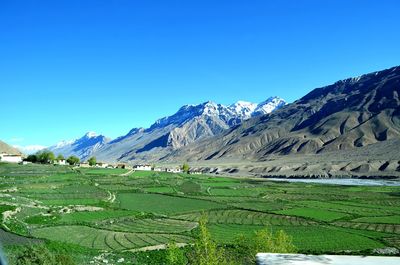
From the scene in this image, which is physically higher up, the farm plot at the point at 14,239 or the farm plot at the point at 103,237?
the farm plot at the point at 14,239

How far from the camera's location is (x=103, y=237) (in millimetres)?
60250

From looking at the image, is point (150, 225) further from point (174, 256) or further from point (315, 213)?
point (315, 213)

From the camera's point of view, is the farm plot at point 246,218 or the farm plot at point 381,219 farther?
the farm plot at point 381,219

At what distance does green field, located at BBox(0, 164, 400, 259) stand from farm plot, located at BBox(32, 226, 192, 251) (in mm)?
136

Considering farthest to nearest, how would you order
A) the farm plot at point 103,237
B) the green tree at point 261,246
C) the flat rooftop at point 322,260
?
the farm plot at point 103,237 < the green tree at point 261,246 < the flat rooftop at point 322,260

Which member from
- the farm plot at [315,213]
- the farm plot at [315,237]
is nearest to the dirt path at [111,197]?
the farm plot at [315,237]

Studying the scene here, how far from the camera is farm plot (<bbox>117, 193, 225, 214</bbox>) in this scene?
297 feet

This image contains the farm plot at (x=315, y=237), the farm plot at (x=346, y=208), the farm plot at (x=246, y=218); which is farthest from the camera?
the farm plot at (x=346, y=208)

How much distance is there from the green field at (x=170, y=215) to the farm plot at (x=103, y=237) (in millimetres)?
136

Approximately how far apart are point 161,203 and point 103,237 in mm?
39401

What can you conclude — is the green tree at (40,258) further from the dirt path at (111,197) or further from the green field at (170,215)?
the dirt path at (111,197)

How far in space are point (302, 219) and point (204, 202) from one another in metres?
29.0

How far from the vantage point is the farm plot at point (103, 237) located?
55.6 meters

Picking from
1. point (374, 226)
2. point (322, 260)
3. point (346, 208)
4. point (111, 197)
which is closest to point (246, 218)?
point (374, 226)
